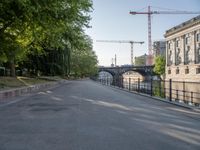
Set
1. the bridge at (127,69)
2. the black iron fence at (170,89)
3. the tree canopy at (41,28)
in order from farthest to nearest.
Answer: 1. the bridge at (127,69)
2. the tree canopy at (41,28)
3. the black iron fence at (170,89)

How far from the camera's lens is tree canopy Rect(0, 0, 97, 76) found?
73.1ft

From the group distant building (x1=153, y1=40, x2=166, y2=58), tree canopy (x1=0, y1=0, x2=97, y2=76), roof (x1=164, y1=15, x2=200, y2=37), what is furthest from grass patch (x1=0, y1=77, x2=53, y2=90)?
distant building (x1=153, y1=40, x2=166, y2=58)

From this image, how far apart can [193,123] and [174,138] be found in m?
2.82

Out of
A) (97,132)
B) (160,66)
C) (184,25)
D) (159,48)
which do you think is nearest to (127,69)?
(160,66)

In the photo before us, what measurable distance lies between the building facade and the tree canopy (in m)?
50.2

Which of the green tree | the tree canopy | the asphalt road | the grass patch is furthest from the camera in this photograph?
the green tree

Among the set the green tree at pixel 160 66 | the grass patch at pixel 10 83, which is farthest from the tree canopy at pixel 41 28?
the green tree at pixel 160 66

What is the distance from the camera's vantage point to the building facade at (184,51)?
324ft

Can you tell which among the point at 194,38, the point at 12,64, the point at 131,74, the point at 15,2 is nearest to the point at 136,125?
the point at 15,2

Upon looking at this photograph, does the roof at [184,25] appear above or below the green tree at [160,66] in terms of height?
above

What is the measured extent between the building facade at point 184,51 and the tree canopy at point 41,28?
165 feet

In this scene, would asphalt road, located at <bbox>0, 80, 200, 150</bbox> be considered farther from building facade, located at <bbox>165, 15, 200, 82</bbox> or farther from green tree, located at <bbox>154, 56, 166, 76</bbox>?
green tree, located at <bbox>154, 56, 166, 76</bbox>

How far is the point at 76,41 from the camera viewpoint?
1511 inches

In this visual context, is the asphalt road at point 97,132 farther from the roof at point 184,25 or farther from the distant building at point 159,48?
the distant building at point 159,48
